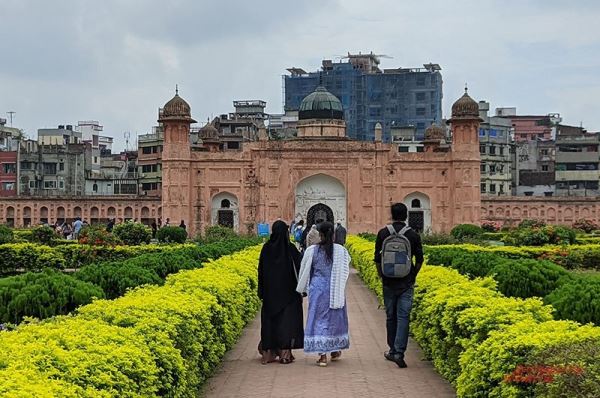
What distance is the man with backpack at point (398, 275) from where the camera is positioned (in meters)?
8.32

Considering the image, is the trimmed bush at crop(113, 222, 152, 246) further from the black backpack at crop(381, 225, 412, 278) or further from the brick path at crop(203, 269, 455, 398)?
the black backpack at crop(381, 225, 412, 278)

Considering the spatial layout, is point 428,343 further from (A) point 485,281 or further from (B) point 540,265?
(B) point 540,265

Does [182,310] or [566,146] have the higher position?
[566,146]

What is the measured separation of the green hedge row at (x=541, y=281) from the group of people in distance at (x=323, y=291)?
138 centimetres

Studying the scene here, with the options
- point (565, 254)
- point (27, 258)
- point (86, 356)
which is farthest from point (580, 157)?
point (86, 356)

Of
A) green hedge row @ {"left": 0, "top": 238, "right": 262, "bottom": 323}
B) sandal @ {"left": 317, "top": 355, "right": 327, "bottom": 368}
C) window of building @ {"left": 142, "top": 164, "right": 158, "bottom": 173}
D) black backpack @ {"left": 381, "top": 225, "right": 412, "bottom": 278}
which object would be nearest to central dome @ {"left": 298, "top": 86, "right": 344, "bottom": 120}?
window of building @ {"left": 142, "top": 164, "right": 158, "bottom": 173}

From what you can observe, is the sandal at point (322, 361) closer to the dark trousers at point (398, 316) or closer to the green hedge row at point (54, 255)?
the dark trousers at point (398, 316)

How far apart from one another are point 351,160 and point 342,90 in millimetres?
25087

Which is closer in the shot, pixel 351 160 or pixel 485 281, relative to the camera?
pixel 485 281

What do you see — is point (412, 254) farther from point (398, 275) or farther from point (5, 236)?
point (5, 236)

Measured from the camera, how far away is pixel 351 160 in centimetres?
3653

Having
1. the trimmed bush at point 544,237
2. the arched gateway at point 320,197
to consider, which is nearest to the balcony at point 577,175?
the arched gateway at point 320,197

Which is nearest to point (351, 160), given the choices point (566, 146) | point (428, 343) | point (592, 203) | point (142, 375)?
point (592, 203)

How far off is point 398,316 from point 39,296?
3465 mm
